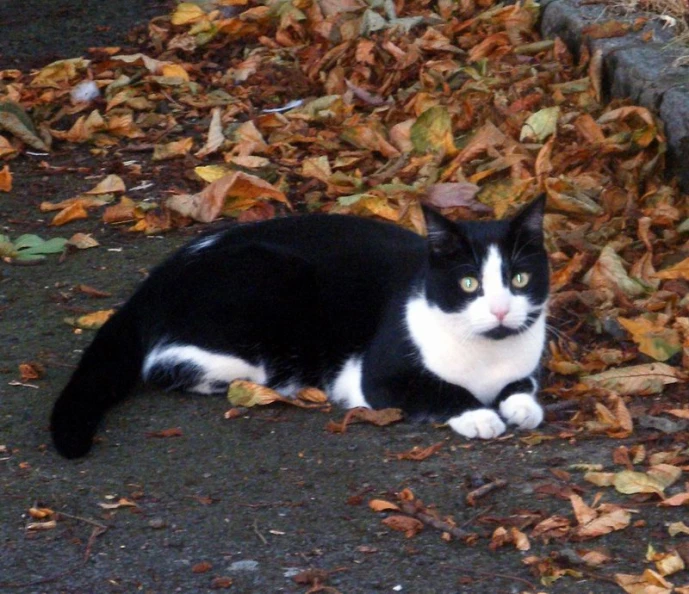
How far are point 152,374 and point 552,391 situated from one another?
1289 millimetres

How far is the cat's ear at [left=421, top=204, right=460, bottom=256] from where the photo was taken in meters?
3.54

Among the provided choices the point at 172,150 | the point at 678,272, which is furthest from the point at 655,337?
the point at 172,150

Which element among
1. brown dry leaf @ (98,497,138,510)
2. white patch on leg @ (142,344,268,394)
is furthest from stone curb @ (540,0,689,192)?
brown dry leaf @ (98,497,138,510)

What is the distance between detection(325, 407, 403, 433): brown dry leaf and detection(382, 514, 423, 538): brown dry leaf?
63 centimetres

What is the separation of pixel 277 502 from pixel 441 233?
96 cm

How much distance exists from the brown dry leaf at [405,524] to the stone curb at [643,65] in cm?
231

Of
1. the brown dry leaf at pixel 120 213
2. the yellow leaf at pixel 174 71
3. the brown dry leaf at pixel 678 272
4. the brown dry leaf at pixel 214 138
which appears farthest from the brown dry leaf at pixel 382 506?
the yellow leaf at pixel 174 71

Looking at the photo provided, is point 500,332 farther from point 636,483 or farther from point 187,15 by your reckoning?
point 187,15

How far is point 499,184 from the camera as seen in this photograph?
16.1ft

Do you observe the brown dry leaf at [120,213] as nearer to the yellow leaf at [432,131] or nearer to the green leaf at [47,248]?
the green leaf at [47,248]

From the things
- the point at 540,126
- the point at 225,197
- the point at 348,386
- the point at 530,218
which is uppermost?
the point at 530,218

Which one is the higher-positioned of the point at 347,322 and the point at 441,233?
the point at 441,233

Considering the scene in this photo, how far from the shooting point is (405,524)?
297 cm

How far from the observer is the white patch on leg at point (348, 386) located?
3823 millimetres
